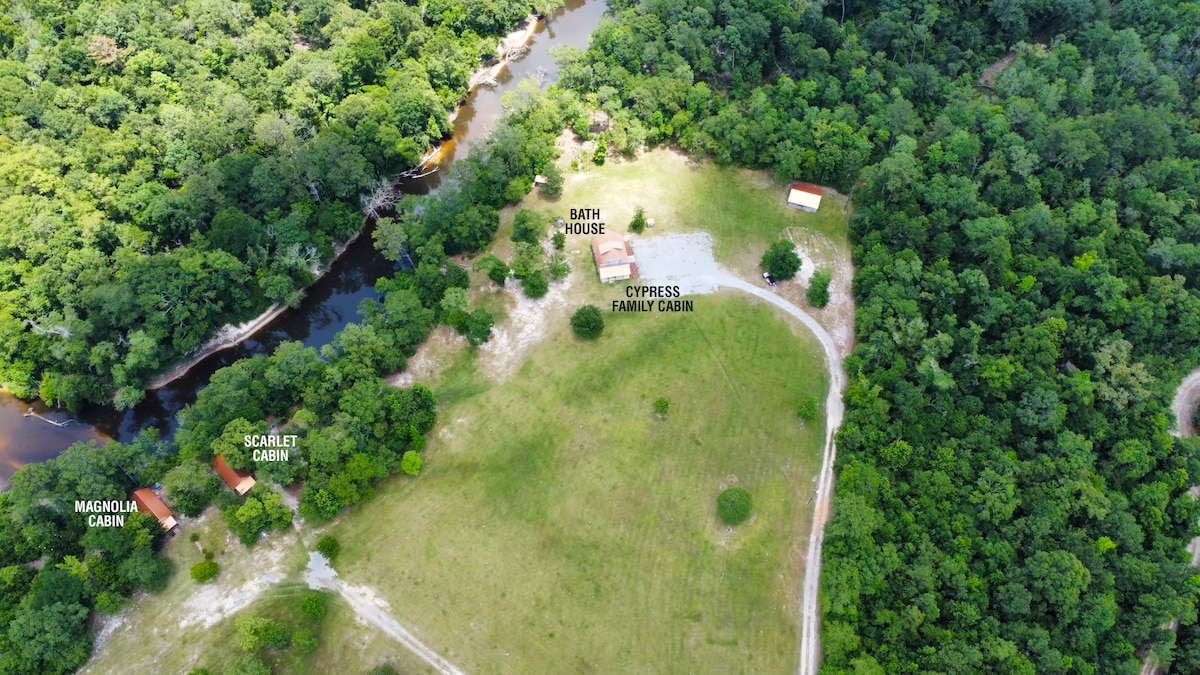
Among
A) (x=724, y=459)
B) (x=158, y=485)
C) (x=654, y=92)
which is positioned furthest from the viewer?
(x=654, y=92)

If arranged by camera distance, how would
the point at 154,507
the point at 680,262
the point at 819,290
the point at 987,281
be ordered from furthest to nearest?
the point at 680,262, the point at 819,290, the point at 987,281, the point at 154,507

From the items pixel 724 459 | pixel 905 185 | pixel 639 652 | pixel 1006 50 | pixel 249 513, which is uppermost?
pixel 1006 50

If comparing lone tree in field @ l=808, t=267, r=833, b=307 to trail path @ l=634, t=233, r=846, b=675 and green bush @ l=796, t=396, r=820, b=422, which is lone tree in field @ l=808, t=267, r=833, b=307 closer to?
trail path @ l=634, t=233, r=846, b=675

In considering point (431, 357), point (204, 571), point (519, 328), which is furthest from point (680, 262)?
point (204, 571)

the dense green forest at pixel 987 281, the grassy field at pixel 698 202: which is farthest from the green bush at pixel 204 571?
the dense green forest at pixel 987 281

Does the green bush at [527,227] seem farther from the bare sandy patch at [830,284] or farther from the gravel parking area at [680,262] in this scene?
the bare sandy patch at [830,284]

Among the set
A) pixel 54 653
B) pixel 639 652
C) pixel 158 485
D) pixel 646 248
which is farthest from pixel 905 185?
pixel 54 653

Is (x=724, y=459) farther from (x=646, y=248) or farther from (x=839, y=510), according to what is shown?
(x=646, y=248)

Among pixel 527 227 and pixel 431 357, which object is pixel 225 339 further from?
pixel 527 227
